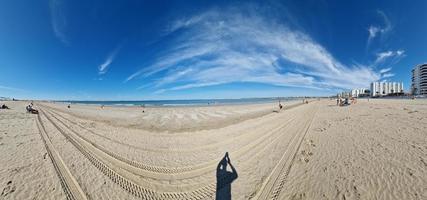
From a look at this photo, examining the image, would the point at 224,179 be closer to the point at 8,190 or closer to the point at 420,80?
the point at 8,190

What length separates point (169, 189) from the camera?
4680 mm

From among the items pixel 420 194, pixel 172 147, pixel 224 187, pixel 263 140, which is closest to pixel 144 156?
pixel 172 147

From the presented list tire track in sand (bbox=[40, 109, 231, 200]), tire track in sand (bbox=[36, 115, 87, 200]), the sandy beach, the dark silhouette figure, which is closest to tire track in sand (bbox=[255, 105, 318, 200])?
the sandy beach

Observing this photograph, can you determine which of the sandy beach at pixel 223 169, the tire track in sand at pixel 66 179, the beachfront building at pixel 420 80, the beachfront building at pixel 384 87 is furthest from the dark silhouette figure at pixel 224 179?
the beachfront building at pixel 384 87

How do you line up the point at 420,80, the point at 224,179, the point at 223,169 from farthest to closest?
the point at 420,80
the point at 223,169
the point at 224,179

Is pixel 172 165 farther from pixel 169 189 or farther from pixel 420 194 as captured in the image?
pixel 420 194

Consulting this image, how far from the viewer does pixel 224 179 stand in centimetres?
513

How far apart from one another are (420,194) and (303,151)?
336 cm

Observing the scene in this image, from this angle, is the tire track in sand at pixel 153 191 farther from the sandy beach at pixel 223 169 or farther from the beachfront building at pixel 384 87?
the beachfront building at pixel 384 87

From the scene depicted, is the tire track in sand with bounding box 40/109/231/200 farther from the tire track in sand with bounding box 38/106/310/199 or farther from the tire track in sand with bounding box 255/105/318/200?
the tire track in sand with bounding box 255/105/318/200

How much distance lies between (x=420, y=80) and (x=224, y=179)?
500 feet

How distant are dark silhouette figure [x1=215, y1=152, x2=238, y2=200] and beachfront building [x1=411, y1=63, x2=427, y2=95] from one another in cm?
14643

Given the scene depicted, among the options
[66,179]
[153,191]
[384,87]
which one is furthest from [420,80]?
[66,179]

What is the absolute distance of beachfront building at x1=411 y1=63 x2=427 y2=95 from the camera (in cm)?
9750
